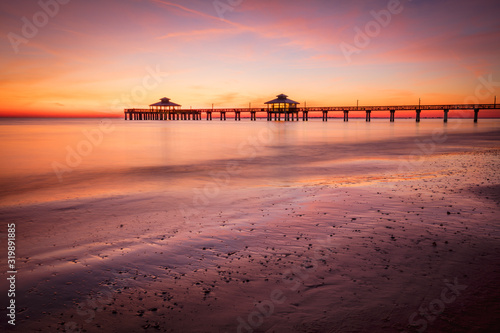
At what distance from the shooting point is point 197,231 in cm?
623

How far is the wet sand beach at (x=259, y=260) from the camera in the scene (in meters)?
3.49

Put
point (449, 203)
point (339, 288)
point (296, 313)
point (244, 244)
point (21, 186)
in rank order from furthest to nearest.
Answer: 1. point (21, 186)
2. point (449, 203)
3. point (244, 244)
4. point (339, 288)
5. point (296, 313)

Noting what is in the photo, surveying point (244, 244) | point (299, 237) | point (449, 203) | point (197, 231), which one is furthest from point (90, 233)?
point (449, 203)

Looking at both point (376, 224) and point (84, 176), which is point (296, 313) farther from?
point (84, 176)

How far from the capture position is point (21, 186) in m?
11.4

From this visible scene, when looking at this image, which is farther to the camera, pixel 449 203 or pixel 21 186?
pixel 21 186

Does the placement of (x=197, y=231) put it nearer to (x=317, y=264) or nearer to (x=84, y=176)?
(x=317, y=264)

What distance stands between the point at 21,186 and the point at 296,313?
38.1 feet

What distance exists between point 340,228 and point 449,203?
12.2ft

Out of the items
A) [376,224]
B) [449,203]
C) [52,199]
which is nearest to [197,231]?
[376,224]

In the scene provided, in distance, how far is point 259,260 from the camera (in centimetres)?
484

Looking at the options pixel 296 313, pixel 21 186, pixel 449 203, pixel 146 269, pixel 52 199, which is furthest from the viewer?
pixel 21 186

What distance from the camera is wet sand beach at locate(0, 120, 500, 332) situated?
349 centimetres

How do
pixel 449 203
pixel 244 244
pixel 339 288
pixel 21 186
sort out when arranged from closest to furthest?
pixel 339 288 → pixel 244 244 → pixel 449 203 → pixel 21 186
